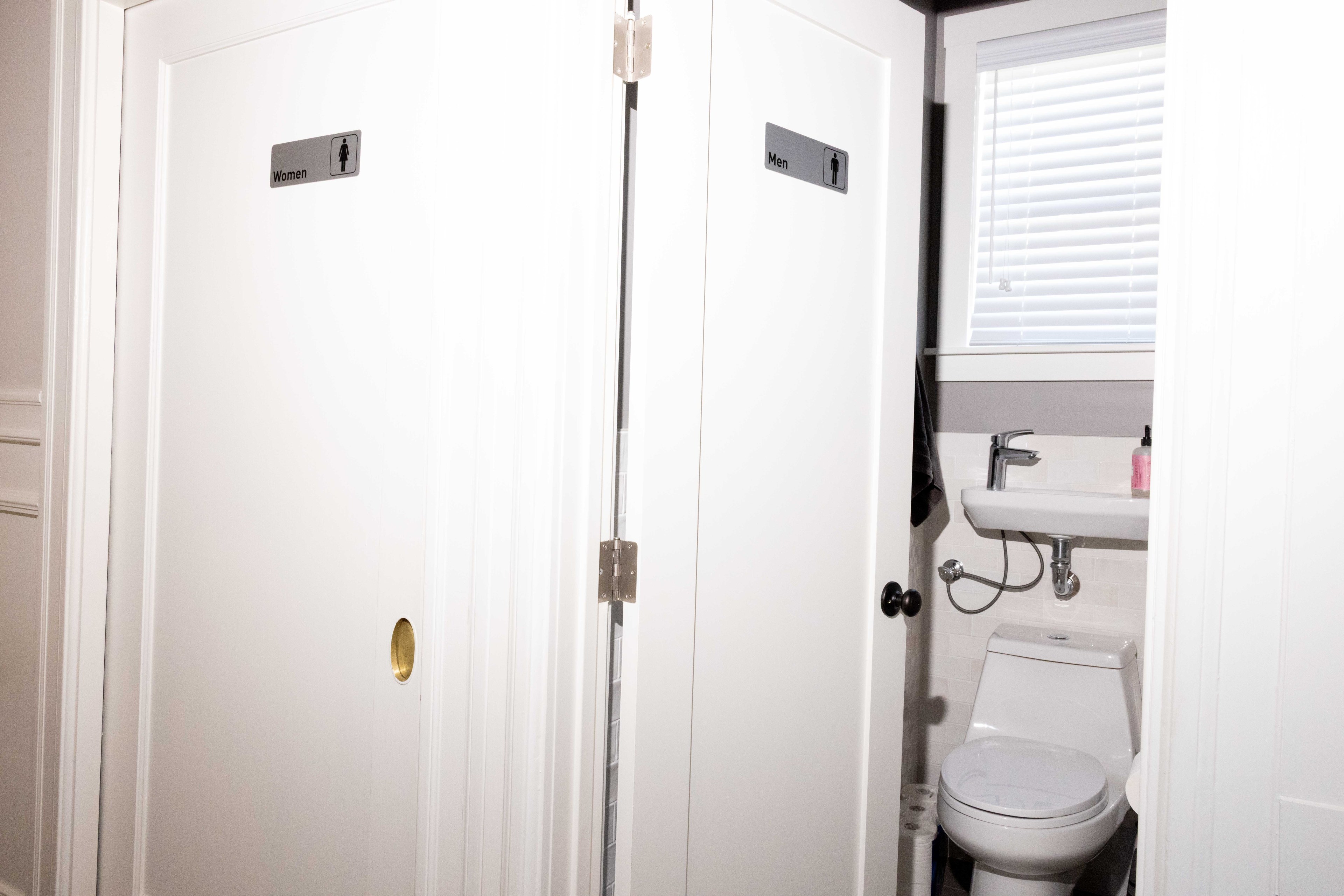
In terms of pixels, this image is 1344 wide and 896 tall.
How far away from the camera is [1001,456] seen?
2344 mm

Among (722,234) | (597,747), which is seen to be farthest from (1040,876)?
(722,234)

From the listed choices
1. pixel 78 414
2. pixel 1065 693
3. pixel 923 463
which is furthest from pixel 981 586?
pixel 78 414

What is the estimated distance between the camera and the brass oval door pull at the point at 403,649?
4.60 ft

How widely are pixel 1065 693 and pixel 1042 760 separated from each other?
243 millimetres

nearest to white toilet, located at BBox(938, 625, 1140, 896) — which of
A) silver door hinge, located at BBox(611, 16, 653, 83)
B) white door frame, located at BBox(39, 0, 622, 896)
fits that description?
white door frame, located at BBox(39, 0, 622, 896)

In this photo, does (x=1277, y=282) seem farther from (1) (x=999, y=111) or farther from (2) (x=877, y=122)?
(1) (x=999, y=111)

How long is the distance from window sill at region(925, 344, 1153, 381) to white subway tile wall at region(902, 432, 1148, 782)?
155 millimetres

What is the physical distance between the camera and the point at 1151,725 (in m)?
0.84

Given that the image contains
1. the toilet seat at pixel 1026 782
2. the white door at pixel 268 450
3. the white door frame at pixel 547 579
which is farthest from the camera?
the toilet seat at pixel 1026 782

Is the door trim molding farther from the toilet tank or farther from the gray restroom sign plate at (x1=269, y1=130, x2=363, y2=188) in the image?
the toilet tank

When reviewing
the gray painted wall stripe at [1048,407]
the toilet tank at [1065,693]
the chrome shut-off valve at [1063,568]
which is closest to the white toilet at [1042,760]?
the toilet tank at [1065,693]

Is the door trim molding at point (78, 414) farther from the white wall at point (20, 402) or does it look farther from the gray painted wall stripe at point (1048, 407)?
the gray painted wall stripe at point (1048, 407)

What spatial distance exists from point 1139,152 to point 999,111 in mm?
377

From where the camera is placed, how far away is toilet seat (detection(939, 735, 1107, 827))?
1.84m
